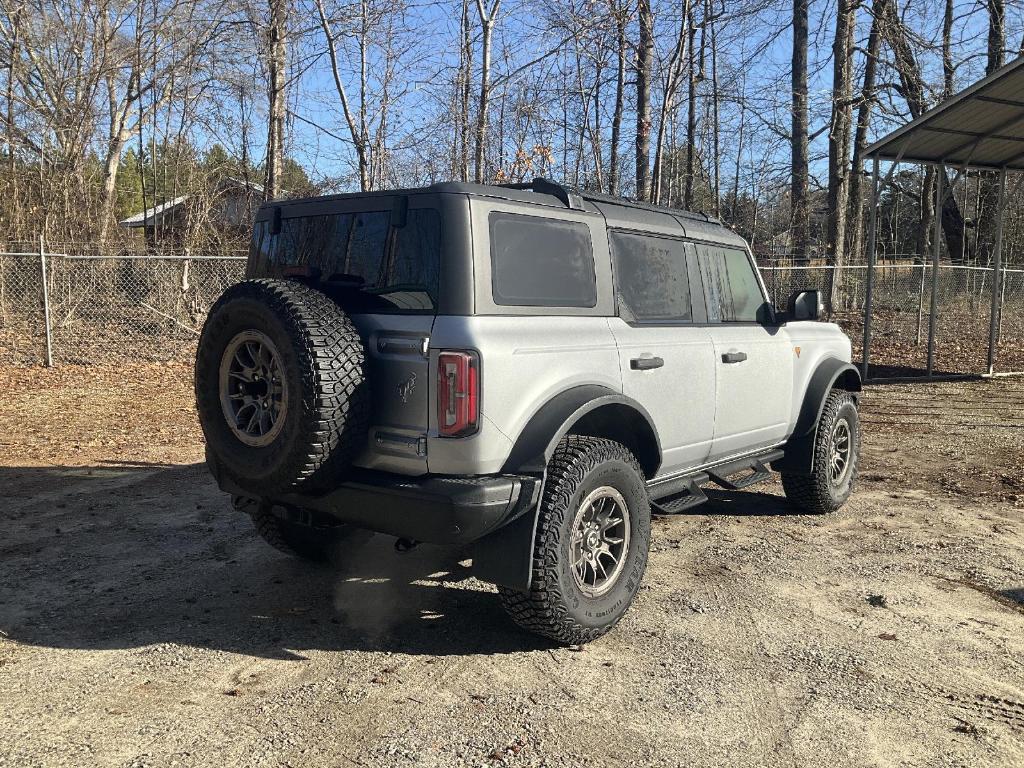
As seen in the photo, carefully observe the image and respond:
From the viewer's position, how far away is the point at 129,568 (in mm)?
4734

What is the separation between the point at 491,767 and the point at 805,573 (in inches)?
105

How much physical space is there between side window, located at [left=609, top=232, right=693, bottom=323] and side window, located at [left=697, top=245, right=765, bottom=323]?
0.28 metres

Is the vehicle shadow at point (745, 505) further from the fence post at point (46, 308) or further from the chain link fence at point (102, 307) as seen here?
the fence post at point (46, 308)


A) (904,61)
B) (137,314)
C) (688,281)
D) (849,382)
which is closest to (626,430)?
(688,281)

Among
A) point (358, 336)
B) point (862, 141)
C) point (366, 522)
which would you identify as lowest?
point (366, 522)

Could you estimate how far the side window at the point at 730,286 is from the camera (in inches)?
200

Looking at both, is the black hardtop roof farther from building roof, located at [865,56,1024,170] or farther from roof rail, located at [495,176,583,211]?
building roof, located at [865,56,1024,170]

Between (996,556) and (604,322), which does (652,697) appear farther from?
(996,556)

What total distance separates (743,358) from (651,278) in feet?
3.08

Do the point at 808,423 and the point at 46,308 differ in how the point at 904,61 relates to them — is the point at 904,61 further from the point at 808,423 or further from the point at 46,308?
the point at 46,308

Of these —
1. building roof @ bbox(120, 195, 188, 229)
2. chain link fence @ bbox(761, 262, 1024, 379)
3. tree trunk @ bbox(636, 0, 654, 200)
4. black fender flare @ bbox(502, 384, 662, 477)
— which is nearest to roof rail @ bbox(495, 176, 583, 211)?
black fender flare @ bbox(502, 384, 662, 477)

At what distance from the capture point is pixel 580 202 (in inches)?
162

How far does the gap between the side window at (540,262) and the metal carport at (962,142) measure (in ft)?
28.8

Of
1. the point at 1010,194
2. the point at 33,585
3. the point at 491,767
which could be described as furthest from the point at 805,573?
the point at 1010,194
